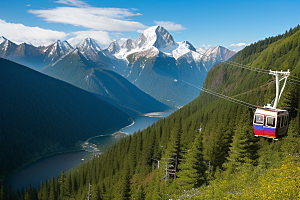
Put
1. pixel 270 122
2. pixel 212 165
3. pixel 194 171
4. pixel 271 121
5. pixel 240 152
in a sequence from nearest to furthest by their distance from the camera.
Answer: pixel 271 121 → pixel 270 122 → pixel 194 171 → pixel 240 152 → pixel 212 165

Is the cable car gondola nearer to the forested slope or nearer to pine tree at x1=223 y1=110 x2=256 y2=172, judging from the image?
the forested slope

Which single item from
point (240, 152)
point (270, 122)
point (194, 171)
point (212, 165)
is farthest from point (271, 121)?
point (212, 165)

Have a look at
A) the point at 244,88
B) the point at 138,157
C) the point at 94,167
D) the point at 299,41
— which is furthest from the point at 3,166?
the point at 299,41

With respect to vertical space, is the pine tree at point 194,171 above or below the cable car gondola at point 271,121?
below

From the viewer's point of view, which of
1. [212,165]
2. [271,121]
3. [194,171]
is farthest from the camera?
[212,165]

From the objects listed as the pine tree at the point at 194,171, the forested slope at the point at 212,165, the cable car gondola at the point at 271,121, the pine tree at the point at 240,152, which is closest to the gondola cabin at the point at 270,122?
the cable car gondola at the point at 271,121

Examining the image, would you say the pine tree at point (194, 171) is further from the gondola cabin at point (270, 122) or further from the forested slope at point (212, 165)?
the gondola cabin at point (270, 122)

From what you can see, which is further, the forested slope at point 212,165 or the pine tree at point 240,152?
the pine tree at point 240,152

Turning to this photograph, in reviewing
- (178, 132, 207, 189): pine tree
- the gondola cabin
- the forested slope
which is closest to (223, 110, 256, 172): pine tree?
the forested slope

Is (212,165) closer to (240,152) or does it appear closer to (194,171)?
(240,152)
